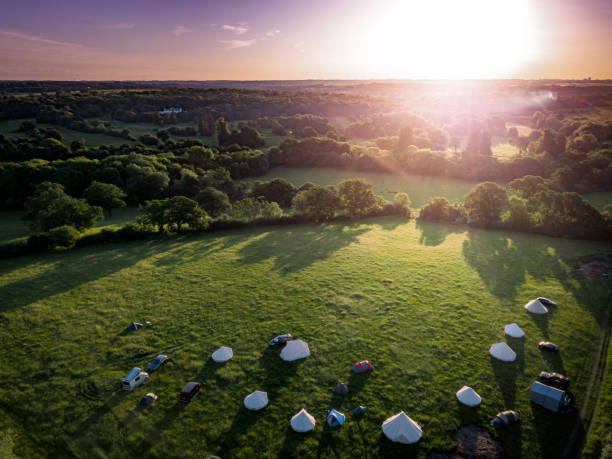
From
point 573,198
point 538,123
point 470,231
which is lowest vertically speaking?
point 470,231

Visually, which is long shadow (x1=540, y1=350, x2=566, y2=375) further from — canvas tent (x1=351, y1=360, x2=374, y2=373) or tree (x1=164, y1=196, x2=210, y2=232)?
tree (x1=164, y1=196, x2=210, y2=232)

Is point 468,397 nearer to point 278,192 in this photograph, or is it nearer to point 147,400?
point 147,400

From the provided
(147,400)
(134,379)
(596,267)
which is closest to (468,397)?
(147,400)

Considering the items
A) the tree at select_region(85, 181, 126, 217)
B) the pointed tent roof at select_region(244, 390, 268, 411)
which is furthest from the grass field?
the pointed tent roof at select_region(244, 390, 268, 411)

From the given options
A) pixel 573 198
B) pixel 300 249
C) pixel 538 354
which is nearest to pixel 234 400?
pixel 538 354

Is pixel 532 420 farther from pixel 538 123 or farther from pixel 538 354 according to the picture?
pixel 538 123

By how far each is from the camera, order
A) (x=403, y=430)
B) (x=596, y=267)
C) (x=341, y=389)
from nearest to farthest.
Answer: (x=403, y=430) → (x=341, y=389) → (x=596, y=267)

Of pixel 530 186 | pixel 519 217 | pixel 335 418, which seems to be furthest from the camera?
pixel 530 186
